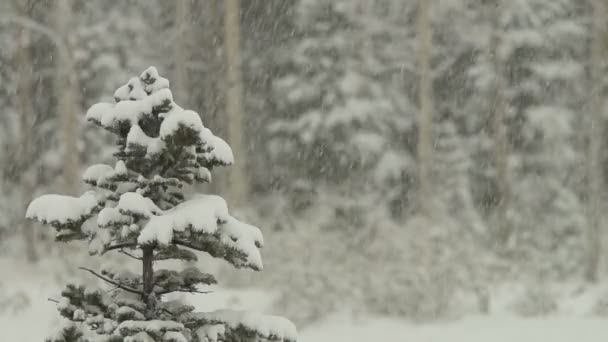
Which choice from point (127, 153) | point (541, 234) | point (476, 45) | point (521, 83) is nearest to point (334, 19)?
point (476, 45)

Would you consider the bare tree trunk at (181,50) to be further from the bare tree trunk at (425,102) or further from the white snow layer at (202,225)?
the white snow layer at (202,225)

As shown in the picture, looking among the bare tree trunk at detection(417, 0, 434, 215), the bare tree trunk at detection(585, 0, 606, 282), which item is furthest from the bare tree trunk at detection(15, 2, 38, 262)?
the bare tree trunk at detection(585, 0, 606, 282)

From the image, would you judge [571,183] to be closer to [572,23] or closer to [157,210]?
[572,23]

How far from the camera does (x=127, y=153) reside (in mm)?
4309

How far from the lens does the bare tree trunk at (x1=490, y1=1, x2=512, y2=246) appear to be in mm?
23094

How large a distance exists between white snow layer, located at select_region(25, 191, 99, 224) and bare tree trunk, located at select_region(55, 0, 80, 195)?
1624cm

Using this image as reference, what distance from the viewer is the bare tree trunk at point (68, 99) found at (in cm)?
1981

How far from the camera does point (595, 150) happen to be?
1908 cm

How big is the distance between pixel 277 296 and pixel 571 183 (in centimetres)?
1515

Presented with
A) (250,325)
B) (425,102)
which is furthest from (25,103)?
(250,325)

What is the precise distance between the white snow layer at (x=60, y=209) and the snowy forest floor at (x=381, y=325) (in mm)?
7837

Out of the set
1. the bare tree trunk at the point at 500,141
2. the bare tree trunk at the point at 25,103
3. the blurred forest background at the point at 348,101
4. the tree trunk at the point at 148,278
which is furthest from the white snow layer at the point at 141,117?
the bare tree trunk at the point at 500,141

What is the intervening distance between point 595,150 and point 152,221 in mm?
17096

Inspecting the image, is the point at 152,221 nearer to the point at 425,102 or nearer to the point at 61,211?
the point at 61,211
